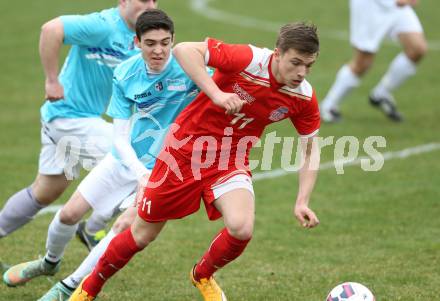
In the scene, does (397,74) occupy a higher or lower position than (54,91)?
lower

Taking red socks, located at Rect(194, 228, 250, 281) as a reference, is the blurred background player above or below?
below

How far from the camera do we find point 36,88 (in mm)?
13406

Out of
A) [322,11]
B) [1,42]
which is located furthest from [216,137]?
[322,11]

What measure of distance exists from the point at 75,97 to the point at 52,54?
405mm

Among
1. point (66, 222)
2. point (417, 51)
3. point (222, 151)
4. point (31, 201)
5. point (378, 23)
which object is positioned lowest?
point (417, 51)

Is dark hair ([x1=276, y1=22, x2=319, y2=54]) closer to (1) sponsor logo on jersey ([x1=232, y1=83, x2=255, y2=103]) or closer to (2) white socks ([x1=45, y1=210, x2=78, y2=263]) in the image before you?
(1) sponsor logo on jersey ([x1=232, y1=83, x2=255, y2=103])

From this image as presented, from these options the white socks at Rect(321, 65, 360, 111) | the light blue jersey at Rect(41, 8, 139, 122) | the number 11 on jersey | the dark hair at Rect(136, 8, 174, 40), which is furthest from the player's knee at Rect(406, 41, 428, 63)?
the number 11 on jersey

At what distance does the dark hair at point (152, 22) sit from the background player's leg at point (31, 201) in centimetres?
144

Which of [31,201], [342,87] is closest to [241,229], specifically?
[31,201]

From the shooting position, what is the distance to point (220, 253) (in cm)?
536

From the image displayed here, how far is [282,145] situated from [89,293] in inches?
213

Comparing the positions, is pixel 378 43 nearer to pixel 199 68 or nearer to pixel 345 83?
pixel 345 83

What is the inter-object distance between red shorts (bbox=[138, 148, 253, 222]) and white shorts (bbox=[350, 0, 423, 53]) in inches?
256

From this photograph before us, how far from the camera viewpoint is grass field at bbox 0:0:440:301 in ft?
20.3
